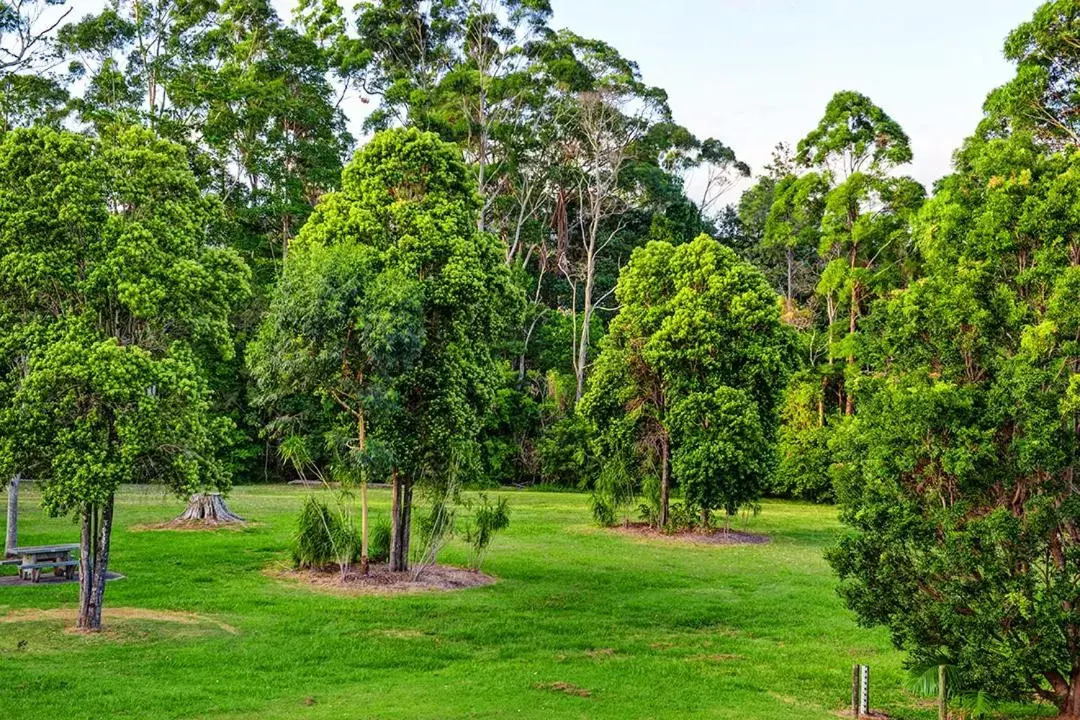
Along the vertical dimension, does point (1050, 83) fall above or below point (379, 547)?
above

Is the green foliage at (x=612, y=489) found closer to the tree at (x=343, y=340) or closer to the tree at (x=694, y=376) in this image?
the tree at (x=694, y=376)

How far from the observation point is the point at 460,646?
14.0 m

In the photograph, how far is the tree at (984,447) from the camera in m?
10.0

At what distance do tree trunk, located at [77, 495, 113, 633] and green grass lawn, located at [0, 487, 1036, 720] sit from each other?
0.32 metres

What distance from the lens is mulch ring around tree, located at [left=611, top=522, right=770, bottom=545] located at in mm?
26641

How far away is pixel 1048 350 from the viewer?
1018 cm

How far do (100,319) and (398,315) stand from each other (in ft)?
15.8

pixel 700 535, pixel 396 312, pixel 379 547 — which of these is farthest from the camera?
pixel 700 535

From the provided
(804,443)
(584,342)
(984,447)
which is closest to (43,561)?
(984,447)

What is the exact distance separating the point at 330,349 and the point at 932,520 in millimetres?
10499

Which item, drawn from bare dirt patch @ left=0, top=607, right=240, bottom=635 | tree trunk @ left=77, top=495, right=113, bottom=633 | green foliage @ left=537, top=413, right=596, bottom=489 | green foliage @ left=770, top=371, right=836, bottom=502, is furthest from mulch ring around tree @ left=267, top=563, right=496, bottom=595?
green foliage @ left=770, top=371, right=836, bottom=502

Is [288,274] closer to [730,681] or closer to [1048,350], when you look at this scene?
[730,681]

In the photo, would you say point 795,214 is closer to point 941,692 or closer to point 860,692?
point 860,692

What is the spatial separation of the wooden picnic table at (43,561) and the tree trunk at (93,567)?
4.05 m
